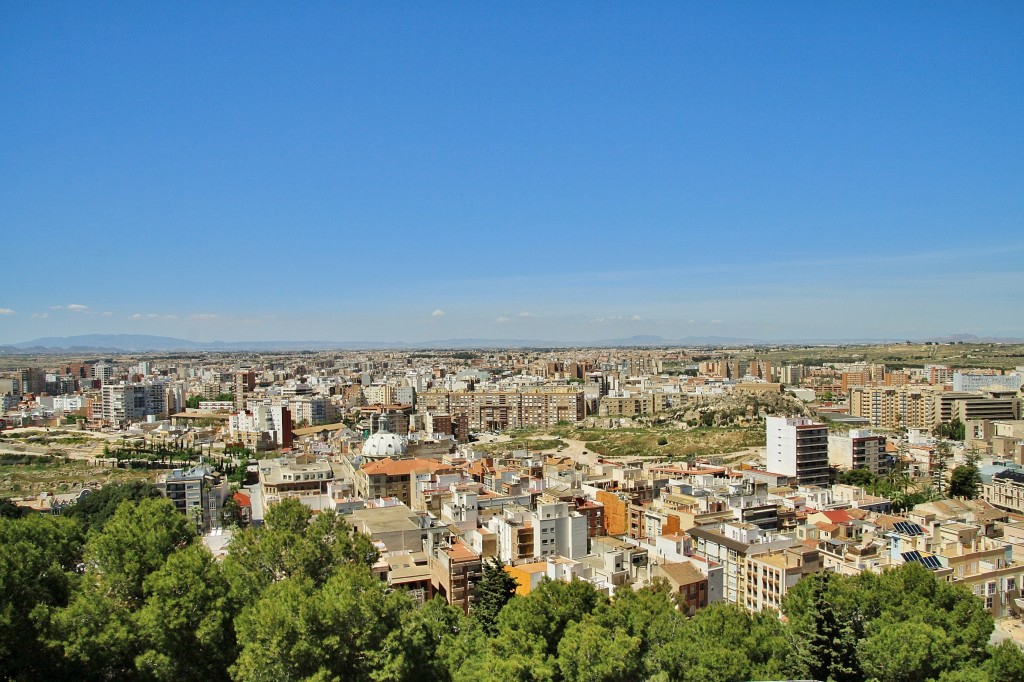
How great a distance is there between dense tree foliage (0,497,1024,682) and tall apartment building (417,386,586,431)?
3926 centimetres

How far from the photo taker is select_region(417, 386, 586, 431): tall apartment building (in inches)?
2032

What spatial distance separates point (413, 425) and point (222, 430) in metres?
11.3

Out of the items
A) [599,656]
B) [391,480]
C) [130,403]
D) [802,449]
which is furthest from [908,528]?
[130,403]

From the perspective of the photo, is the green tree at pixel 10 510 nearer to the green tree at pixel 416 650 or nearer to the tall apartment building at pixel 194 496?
the tall apartment building at pixel 194 496

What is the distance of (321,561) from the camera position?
37.0 ft

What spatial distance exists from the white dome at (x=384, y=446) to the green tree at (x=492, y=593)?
16.8 metres

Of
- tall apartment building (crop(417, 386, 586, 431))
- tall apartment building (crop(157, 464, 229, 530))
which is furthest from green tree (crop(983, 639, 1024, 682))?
tall apartment building (crop(417, 386, 586, 431))

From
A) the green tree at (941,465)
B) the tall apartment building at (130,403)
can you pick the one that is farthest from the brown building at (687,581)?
the tall apartment building at (130,403)

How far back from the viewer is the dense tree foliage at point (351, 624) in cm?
925

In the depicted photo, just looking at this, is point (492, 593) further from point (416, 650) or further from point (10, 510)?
point (10, 510)

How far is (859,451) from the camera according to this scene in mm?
29125

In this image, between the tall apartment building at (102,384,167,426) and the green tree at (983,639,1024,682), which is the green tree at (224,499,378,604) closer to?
the green tree at (983,639,1024,682)

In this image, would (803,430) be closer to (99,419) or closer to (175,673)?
(175,673)

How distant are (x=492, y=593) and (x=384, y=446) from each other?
18355 millimetres
